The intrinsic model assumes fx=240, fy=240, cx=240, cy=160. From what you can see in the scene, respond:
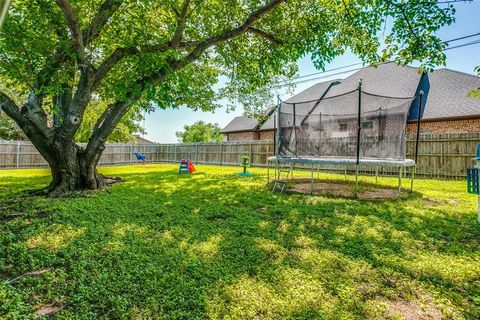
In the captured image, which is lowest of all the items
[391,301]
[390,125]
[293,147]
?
[391,301]

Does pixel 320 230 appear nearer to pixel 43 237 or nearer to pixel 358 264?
pixel 358 264

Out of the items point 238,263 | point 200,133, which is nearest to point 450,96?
point 238,263

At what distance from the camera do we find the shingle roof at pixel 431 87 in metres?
9.50

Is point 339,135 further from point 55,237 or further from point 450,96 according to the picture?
point 450,96

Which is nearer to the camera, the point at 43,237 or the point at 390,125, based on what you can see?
the point at 43,237

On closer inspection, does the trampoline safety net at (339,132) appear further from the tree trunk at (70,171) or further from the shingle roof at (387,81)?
the shingle roof at (387,81)

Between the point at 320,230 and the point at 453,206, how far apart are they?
9.24ft

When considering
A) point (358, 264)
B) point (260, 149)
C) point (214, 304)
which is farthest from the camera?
point (260, 149)

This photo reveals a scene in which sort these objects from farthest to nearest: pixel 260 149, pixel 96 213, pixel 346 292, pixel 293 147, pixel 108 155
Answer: pixel 108 155 < pixel 260 149 < pixel 293 147 < pixel 96 213 < pixel 346 292

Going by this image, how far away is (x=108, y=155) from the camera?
15.8 metres

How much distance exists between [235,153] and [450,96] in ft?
34.0

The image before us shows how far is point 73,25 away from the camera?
11.8ft

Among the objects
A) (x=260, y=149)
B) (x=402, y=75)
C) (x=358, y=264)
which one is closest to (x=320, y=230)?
(x=358, y=264)

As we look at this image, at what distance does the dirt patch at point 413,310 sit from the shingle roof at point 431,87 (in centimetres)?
898
